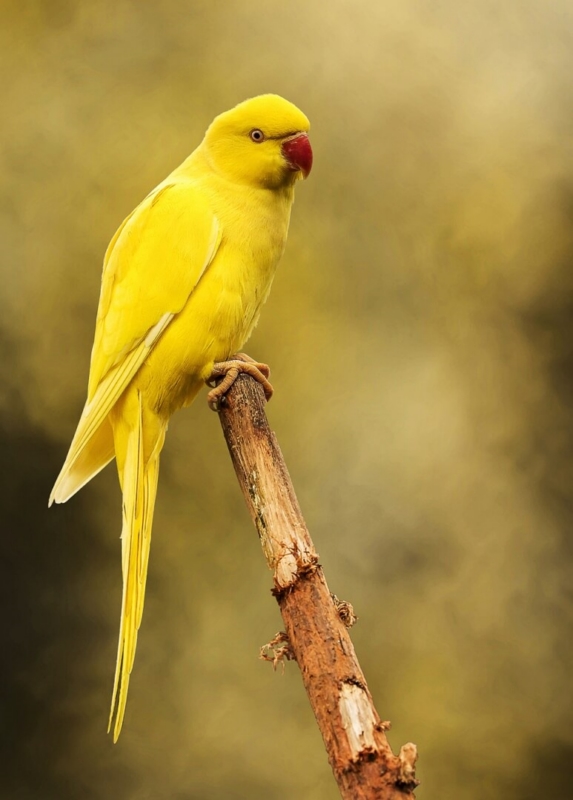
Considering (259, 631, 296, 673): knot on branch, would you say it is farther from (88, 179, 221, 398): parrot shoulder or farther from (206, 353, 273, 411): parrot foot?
(88, 179, 221, 398): parrot shoulder

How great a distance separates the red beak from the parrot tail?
0.54 m

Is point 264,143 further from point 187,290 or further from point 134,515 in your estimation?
point 134,515

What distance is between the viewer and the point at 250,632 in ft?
8.59

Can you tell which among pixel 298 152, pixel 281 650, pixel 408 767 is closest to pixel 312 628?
pixel 281 650

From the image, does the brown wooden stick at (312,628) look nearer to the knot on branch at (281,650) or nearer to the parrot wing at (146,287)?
the knot on branch at (281,650)

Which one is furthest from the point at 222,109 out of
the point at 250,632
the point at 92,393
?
the point at 250,632

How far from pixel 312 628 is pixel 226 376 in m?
0.52

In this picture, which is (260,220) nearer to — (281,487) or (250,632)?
(281,487)

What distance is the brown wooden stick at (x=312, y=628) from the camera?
3.93 feet

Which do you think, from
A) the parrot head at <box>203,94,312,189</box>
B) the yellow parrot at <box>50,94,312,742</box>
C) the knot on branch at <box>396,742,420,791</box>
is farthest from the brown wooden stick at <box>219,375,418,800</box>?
the parrot head at <box>203,94,312,189</box>

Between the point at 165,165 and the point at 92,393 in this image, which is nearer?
the point at 92,393

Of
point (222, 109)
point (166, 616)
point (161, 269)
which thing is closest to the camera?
point (161, 269)

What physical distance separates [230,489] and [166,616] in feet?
1.41

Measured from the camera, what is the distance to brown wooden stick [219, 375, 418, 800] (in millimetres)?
1197
